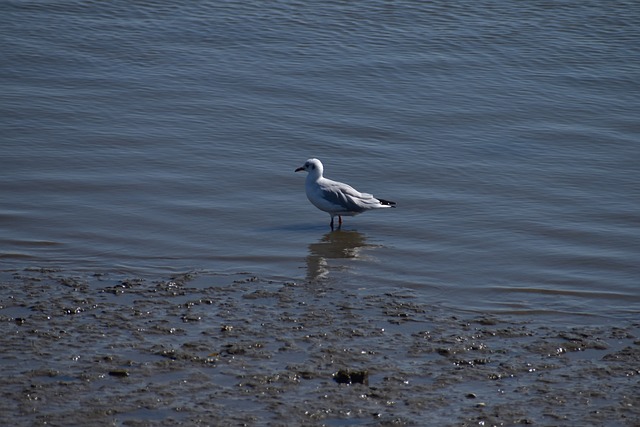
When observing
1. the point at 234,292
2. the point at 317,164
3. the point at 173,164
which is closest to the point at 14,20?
the point at 173,164

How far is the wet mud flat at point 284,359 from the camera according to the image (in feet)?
23.5

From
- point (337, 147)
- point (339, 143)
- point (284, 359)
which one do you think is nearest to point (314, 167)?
point (337, 147)

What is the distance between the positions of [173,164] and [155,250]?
3177mm

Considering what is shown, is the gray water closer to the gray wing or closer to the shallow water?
the shallow water

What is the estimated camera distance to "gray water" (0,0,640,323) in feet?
36.1

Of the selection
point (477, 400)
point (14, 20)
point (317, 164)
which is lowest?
point (477, 400)

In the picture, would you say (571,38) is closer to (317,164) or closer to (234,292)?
(317,164)

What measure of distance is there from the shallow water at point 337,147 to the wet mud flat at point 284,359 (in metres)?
0.20

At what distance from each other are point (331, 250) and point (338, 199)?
891 millimetres

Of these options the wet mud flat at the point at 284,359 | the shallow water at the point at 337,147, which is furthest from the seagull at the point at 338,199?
the wet mud flat at the point at 284,359

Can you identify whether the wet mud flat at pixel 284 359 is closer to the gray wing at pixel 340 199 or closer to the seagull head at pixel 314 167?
the gray wing at pixel 340 199

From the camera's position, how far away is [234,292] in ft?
31.8

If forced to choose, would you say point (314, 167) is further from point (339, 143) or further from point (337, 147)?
point (339, 143)

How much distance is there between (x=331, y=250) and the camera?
1165 cm
